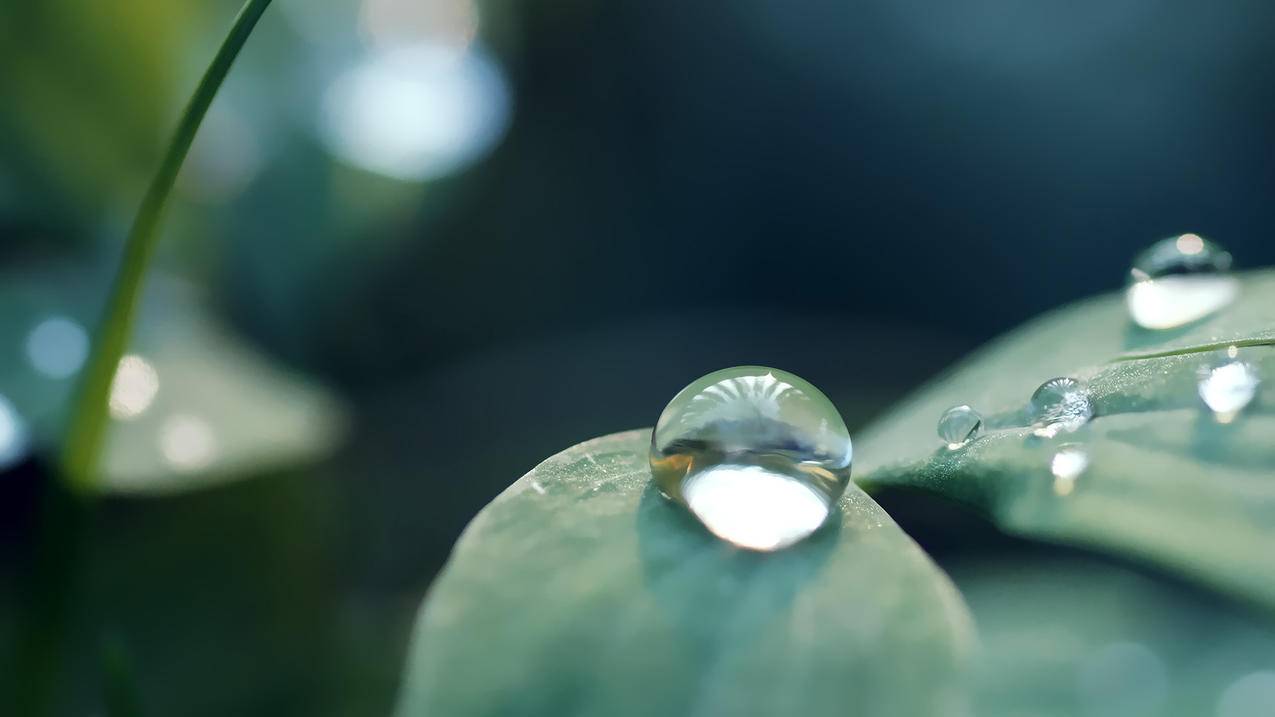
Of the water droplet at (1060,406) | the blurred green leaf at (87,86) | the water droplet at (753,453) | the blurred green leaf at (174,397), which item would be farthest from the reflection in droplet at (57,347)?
the water droplet at (1060,406)

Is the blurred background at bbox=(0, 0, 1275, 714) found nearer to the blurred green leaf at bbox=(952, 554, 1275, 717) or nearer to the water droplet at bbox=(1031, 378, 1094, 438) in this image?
the blurred green leaf at bbox=(952, 554, 1275, 717)

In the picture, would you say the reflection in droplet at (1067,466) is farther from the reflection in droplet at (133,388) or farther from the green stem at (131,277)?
the reflection in droplet at (133,388)

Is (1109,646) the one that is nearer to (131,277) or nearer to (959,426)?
(959,426)

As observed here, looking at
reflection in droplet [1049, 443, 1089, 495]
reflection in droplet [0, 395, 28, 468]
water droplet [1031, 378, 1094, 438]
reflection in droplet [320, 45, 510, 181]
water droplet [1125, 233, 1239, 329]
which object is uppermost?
reflection in droplet [320, 45, 510, 181]

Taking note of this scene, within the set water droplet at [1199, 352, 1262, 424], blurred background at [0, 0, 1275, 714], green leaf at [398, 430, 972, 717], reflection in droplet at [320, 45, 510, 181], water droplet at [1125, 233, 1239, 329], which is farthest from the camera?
reflection in droplet at [320, 45, 510, 181]

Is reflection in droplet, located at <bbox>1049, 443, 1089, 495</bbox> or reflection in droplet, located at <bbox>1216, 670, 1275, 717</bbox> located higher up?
reflection in droplet, located at <bbox>1216, 670, 1275, 717</bbox>

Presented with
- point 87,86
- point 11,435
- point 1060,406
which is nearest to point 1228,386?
point 1060,406

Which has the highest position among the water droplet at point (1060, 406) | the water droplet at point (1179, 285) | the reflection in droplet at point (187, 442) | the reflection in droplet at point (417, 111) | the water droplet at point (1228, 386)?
the reflection in droplet at point (417, 111)

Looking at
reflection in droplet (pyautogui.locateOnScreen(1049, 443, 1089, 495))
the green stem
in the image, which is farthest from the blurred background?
reflection in droplet (pyautogui.locateOnScreen(1049, 443, 1089, 495))

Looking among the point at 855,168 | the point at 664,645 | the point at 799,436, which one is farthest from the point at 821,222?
the point at 664,645
